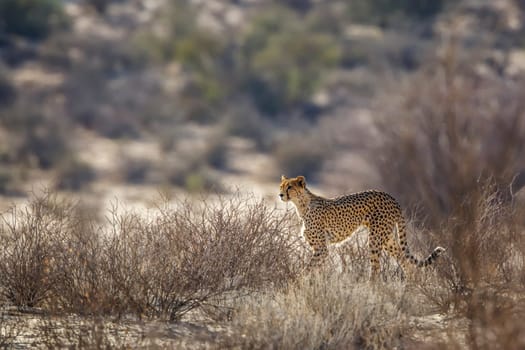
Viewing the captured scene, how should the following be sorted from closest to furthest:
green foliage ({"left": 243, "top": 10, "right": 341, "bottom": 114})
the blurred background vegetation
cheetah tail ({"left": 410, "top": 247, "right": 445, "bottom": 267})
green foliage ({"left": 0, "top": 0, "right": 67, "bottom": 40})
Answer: cheetah tail ({"left": 410, "top": 247, "right": 445, "bottom": 267}), the blurred background vegetation, green foliage ({"left": 243, "top": 10, "right": 341, "bottom": 114}), green foliage ({"left": 0, "top": 0, "right": 67, "bottom": 40})

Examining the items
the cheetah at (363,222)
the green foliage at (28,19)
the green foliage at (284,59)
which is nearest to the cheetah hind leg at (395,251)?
the cheetah at (363,222)

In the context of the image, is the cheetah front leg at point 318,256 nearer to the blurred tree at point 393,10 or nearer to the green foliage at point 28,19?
the green foliage at point 28,19

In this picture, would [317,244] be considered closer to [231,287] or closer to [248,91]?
[231,287]

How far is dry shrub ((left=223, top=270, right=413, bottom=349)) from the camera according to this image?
24.5ft

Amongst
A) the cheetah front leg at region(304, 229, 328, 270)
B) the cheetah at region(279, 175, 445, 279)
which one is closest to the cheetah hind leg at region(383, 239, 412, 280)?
the cheetah at region(279, 175, 445, 279)

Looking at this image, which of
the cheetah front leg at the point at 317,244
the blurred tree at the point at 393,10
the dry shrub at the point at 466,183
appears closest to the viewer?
the dry shrub at the point at 466,183

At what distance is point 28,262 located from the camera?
8.44m

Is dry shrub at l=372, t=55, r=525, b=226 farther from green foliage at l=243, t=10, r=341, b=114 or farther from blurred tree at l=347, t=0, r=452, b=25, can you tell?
blurred tree at l=347, t=0, r=452, b=25

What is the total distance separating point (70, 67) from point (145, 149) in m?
6.10

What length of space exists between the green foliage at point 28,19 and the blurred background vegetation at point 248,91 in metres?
0.05

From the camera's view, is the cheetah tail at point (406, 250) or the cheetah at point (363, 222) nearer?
the cheetah tail at point (406, 250)

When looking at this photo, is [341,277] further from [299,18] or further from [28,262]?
[299,18]

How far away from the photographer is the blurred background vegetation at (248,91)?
1882 centimetres

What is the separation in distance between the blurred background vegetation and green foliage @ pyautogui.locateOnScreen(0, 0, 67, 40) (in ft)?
0.17
